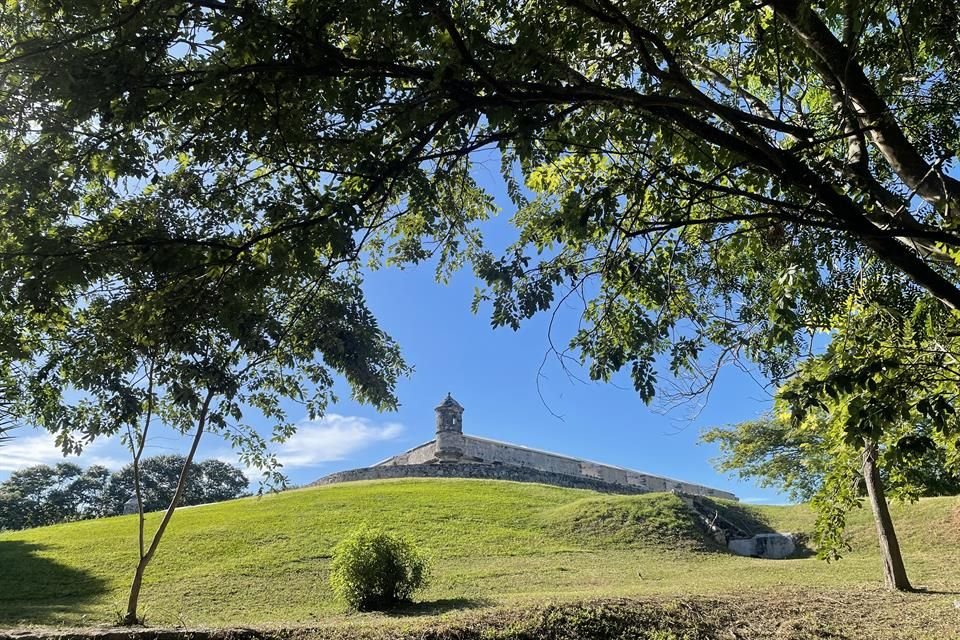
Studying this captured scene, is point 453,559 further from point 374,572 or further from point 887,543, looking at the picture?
point 887,543

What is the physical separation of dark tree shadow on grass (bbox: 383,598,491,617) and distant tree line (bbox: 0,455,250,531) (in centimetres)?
2531

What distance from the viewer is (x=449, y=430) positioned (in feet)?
117

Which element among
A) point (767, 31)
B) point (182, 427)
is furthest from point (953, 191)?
point (182, 427)

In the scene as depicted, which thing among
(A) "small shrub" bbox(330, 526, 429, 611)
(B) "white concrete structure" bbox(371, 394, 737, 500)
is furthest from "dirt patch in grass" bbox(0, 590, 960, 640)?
(B) "white concrete structure" bbox(371, 394, 737, 500)

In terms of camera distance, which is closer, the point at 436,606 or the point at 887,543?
the point at 436,606

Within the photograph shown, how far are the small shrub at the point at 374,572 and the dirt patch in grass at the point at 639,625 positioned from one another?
1.08 metres

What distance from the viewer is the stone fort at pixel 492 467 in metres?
31.9

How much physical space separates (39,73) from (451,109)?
8.78 feet

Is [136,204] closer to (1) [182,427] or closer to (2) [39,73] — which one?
(2) [39,73]

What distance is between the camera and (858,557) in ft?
49.2

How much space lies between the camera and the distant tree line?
1244 inches

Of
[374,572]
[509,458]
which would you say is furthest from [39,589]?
[509,458]

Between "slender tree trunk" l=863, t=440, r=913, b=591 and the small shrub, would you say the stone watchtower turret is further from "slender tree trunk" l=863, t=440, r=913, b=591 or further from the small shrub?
"slender tree trunk" l=863, t=440, r=913, b=591

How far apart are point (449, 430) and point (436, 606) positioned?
2710 centimetres
